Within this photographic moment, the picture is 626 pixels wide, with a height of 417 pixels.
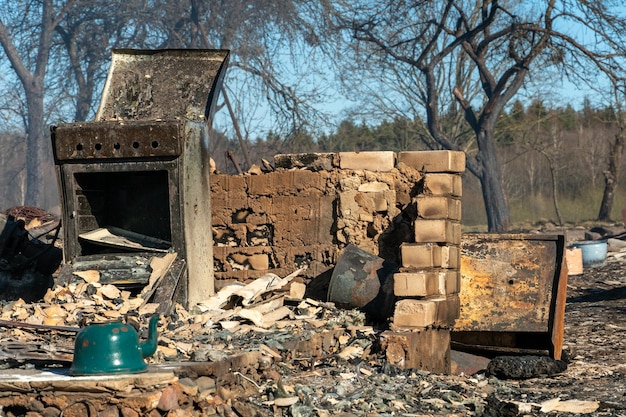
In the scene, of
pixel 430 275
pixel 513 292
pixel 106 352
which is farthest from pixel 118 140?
pixel 513 292

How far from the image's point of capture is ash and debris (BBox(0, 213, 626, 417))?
5.22 m

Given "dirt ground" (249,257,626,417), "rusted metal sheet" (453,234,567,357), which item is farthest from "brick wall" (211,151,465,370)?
"dirt ground" (249,257,626,417)

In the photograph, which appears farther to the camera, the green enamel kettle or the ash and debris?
the ash and debris

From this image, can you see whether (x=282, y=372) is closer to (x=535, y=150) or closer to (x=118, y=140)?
(x=118, y=140)

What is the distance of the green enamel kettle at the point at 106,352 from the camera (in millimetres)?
5031

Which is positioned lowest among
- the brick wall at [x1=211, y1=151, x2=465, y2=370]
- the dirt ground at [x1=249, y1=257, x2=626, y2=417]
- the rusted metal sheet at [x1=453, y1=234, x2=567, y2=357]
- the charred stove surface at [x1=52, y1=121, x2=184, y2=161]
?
the dirt ground at [x1=249, y1=257, x2=626, y2=417]

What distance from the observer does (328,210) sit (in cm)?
850

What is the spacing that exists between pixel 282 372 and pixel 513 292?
9.41ft

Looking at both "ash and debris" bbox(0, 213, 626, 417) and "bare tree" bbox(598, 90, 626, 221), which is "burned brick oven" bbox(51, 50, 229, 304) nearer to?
"ash and debris" bbox(0, 213, 626, 417)

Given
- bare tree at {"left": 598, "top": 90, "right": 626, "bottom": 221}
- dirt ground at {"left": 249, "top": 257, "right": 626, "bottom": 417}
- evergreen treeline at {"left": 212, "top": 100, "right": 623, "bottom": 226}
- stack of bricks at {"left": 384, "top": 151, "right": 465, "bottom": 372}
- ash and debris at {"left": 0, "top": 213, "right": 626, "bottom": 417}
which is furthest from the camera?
evergreen treeline at {"left": 212, "top": 100, "right": 623, "bottom": 226}

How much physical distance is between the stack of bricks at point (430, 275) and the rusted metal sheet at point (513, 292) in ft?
0.64

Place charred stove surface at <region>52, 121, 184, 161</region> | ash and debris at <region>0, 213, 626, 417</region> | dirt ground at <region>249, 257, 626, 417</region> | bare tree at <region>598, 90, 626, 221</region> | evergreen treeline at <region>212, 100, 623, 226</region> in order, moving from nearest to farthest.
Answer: ash and debris at <region>0, 213, 626, 417</region> < dirt ground at <region>249, 257, 626, 417</region> < charred stove surface at <region>52, 121, 184, 161</region> < bare tree at <region>598, 90, 626, 221</region> < evergreen treeline at <region>212, 100, 623, 226</region>

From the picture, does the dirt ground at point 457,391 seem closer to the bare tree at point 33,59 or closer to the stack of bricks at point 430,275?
the stack of bricks at point 430,275

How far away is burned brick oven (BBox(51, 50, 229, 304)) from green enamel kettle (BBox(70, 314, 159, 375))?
248 cm
